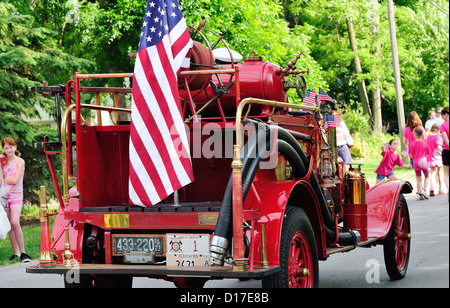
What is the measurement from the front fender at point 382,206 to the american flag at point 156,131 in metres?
2.72

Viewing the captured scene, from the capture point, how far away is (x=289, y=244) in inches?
224

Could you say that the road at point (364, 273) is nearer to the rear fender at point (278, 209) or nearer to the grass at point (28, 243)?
the grass at point (28, 243)

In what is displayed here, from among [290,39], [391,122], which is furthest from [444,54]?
[290,39]

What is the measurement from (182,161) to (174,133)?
0.77 ft

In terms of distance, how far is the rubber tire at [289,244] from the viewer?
219 inches

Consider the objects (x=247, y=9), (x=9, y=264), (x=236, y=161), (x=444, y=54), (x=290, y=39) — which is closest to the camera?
(x=236, y=161)

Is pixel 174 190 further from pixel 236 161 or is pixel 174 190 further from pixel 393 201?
pixel 393 201

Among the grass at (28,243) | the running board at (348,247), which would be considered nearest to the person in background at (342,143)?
the grass at (28,243)

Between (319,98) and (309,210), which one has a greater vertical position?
(319,98)

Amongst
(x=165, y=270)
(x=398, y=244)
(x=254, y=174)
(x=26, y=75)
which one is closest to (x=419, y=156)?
(x=398, y=244)

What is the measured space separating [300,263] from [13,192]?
5.81m

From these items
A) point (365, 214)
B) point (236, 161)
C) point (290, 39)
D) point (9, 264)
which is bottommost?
point (9, 264)

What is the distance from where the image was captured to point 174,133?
598cm

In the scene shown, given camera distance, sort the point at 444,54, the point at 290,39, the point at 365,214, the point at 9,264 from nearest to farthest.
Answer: the point at 365,214 < the point at 9,264 < the point at 290,39 < the point at 444,54
